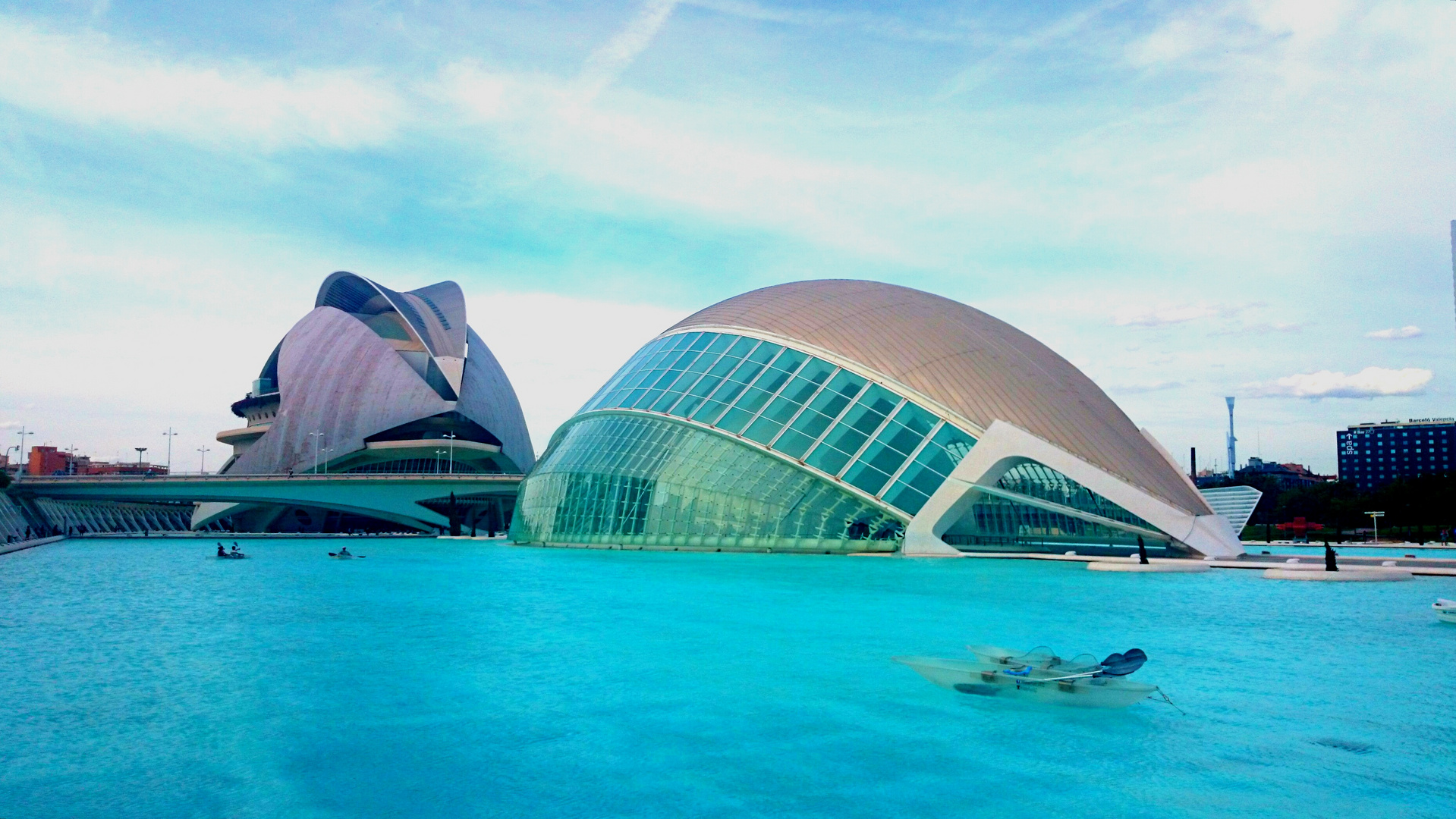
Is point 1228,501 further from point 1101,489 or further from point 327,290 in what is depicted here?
point 327,290

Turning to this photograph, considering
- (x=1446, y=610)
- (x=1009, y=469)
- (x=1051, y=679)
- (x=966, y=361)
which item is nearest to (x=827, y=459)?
(x=1009, y=469)

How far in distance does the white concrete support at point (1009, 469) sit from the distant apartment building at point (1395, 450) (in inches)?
6618

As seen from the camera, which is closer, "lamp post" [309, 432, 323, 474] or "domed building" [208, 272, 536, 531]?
"lamp post" [309, 432, 323, 474]

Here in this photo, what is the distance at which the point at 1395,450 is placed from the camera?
179 meters

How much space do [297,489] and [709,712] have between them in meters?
73.6

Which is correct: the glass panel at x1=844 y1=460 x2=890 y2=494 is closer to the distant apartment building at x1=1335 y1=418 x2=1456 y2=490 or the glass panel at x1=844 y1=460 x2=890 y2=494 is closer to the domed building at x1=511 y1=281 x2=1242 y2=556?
the domed building at x1=511 y1=281 x2=1242 y2=556

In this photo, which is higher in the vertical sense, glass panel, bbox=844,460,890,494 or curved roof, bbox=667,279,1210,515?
curved roof, bbox=667,279,1210,515

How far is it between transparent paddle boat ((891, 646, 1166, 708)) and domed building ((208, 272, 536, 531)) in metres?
80.0

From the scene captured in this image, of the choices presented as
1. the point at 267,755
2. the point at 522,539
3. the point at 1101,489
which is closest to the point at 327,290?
the point at 522,539

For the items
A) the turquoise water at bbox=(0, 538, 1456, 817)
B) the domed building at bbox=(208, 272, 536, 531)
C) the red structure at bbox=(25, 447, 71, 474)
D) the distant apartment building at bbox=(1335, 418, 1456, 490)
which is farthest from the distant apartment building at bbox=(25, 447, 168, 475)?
the distant apartment building at bbox=(1335, 418, 1456, 490)

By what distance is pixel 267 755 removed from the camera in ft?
28.5

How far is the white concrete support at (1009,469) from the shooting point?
29.7 m

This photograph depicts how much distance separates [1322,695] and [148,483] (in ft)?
268

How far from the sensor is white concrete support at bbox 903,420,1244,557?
29.7m
